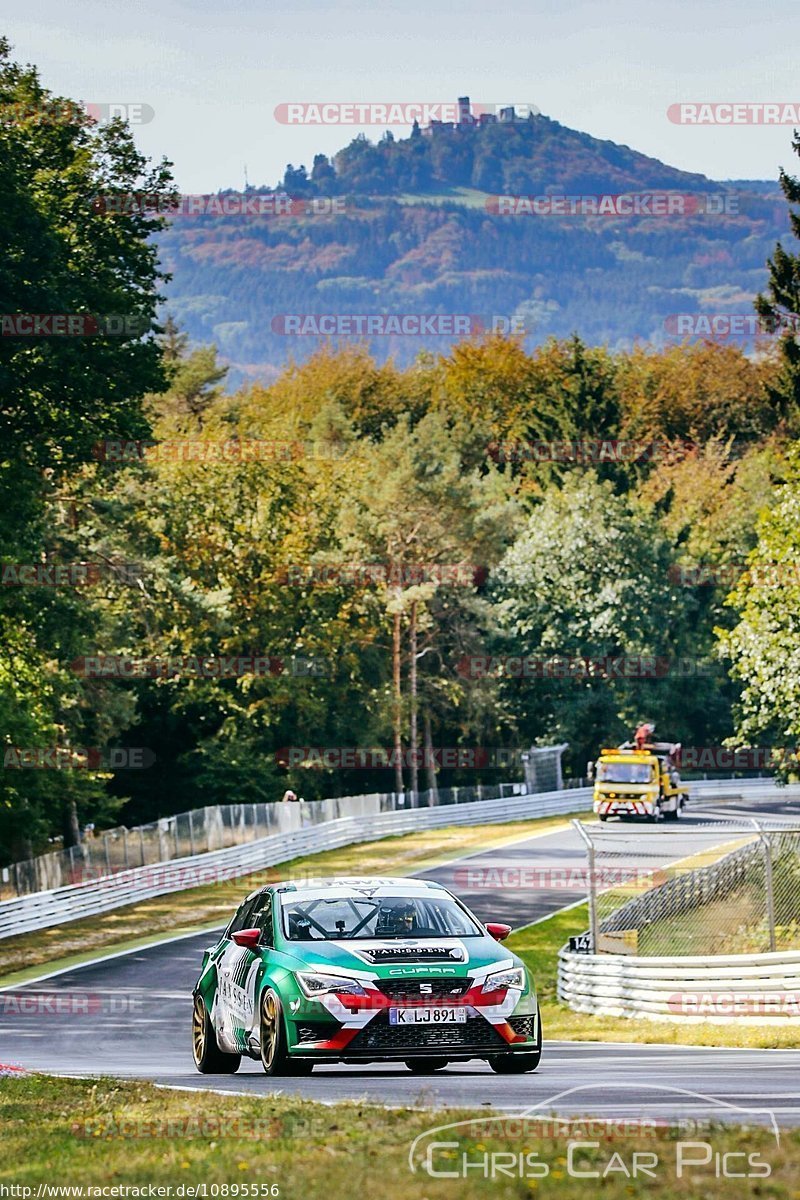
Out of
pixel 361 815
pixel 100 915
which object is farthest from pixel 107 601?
pixel 100 915

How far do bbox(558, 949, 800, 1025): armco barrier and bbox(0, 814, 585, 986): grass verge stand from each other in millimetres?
12263

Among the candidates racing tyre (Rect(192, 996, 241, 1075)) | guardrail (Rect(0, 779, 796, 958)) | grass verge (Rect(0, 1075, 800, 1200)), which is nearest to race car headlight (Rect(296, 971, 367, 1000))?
grass verge (Rect(0, 1075, 800, 1200))

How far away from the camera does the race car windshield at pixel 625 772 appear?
57469mm

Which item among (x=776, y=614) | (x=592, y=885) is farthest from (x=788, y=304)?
(x=592, y=885)

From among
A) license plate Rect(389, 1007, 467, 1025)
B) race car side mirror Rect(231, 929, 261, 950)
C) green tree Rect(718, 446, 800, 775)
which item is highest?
green tree Rect(718, 446, 800, 775)

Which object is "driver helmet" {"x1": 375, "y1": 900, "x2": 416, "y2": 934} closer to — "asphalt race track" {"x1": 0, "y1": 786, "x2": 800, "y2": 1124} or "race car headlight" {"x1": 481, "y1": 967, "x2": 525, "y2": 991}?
"race car headlight" {"x1": 481, "y1": 967, "x2": 525, "y2": 991}

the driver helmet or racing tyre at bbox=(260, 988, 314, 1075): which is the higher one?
the driver helmet

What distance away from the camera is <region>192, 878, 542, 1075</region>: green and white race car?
1221 centimetres

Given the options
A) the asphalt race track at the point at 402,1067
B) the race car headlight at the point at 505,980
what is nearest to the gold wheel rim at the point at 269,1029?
the asphalt race track at the point at 402,1067

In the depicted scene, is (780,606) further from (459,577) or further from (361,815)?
(459,577)

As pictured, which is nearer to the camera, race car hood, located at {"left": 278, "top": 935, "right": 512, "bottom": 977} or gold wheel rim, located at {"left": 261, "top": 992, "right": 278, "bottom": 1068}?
race car hood, located at {"left": 278, "top": 935, "right": 512, "bottom": 977}

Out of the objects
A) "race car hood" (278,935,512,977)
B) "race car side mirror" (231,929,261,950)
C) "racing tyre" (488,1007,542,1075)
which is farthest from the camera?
"race car side mirror" (231,929,261,950)

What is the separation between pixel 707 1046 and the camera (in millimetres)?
18766

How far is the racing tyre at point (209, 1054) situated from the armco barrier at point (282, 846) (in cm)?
2383
